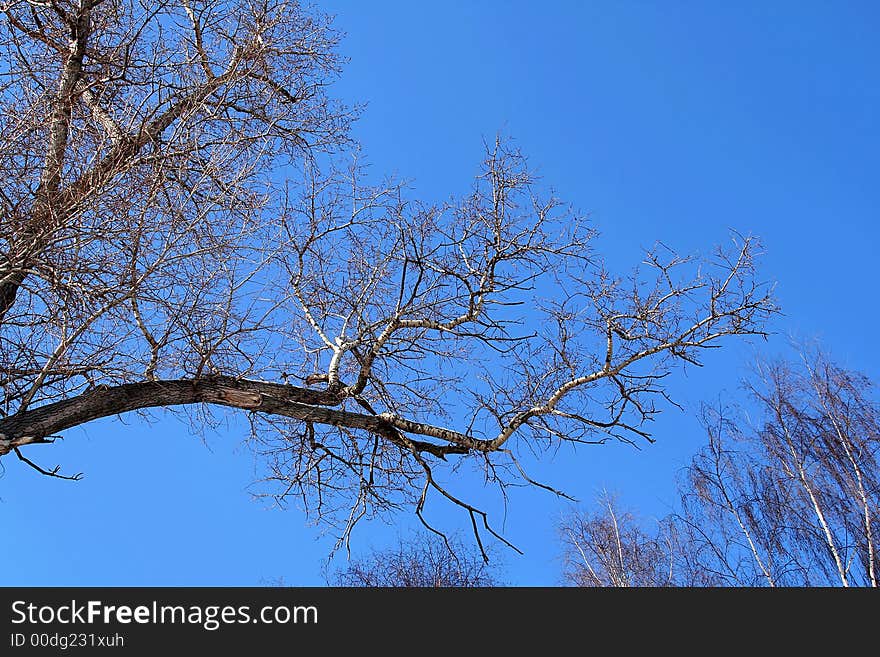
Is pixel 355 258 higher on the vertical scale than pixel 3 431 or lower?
higher

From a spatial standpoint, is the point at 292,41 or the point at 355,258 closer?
the point at 355,258

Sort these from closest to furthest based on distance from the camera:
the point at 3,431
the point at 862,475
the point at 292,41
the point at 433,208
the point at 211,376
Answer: the point at 3,431, the point at 211,376, the point at 433,208, the point at 292,41, the point at 862,475

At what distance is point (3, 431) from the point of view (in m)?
4.63

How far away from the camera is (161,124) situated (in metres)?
6.61

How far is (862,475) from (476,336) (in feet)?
22.4
